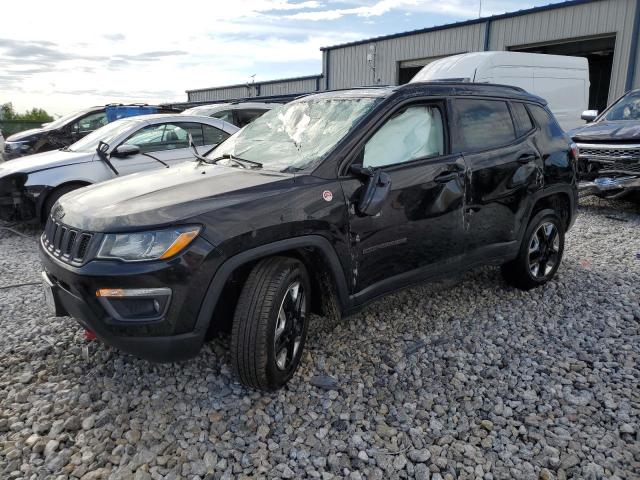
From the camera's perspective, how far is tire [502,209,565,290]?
4.28 m

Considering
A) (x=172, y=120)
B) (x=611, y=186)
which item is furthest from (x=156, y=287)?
(x=611, y=186)

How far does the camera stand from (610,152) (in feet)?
24.6

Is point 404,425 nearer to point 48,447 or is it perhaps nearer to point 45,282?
point 48,447

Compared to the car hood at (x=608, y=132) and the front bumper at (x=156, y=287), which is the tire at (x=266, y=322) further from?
the car hood at (x=608, y=132)

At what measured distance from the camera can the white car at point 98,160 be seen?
6105mm

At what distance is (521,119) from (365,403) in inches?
109

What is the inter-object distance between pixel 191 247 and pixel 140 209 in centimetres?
38

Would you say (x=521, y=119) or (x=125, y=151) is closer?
(x=521, y=119)

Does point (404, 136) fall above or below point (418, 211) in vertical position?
above

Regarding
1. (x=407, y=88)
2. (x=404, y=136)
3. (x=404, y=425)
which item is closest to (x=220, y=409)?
(x=404, y=425)

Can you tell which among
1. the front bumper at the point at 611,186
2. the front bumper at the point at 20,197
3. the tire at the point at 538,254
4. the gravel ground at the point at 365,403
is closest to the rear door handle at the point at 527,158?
the tire at the point at 538,254

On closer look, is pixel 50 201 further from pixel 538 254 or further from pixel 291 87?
pixel 291 87

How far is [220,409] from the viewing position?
273 centimetres

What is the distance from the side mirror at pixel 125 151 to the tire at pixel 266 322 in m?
4.18
